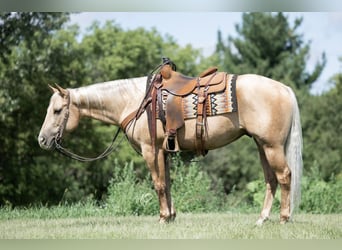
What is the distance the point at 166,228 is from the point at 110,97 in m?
1.61

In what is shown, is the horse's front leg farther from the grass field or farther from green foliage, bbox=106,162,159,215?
green foliage, bbox=106,162,159,215

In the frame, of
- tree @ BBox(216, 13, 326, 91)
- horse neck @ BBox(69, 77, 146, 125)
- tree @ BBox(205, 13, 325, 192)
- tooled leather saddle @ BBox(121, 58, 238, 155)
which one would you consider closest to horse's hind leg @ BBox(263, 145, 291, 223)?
tooled leather saddle @ BBox(121, 58, 238, 155)

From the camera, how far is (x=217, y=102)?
5.83 meters

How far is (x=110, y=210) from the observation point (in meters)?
7.68

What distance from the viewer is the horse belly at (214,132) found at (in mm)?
5863

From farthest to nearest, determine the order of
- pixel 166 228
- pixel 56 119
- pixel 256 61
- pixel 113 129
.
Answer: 1. pixel 256 61
2. pixel 113 129
3. pixel 56 119
4. pixel 166 228

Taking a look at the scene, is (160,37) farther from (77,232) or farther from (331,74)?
(77,232)

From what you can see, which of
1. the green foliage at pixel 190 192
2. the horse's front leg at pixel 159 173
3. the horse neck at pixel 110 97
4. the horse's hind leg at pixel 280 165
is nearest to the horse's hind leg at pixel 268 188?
the horse's hind leg at pixel 280 165

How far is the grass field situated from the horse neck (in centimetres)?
122

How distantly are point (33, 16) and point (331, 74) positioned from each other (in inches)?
520

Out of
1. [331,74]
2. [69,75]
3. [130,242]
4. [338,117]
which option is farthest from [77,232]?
[331,74]

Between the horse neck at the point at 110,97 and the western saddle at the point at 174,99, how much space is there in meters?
0.21

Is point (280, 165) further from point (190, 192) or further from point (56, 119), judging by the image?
point (190, 192)

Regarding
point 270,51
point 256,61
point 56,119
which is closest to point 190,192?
point 56,119
